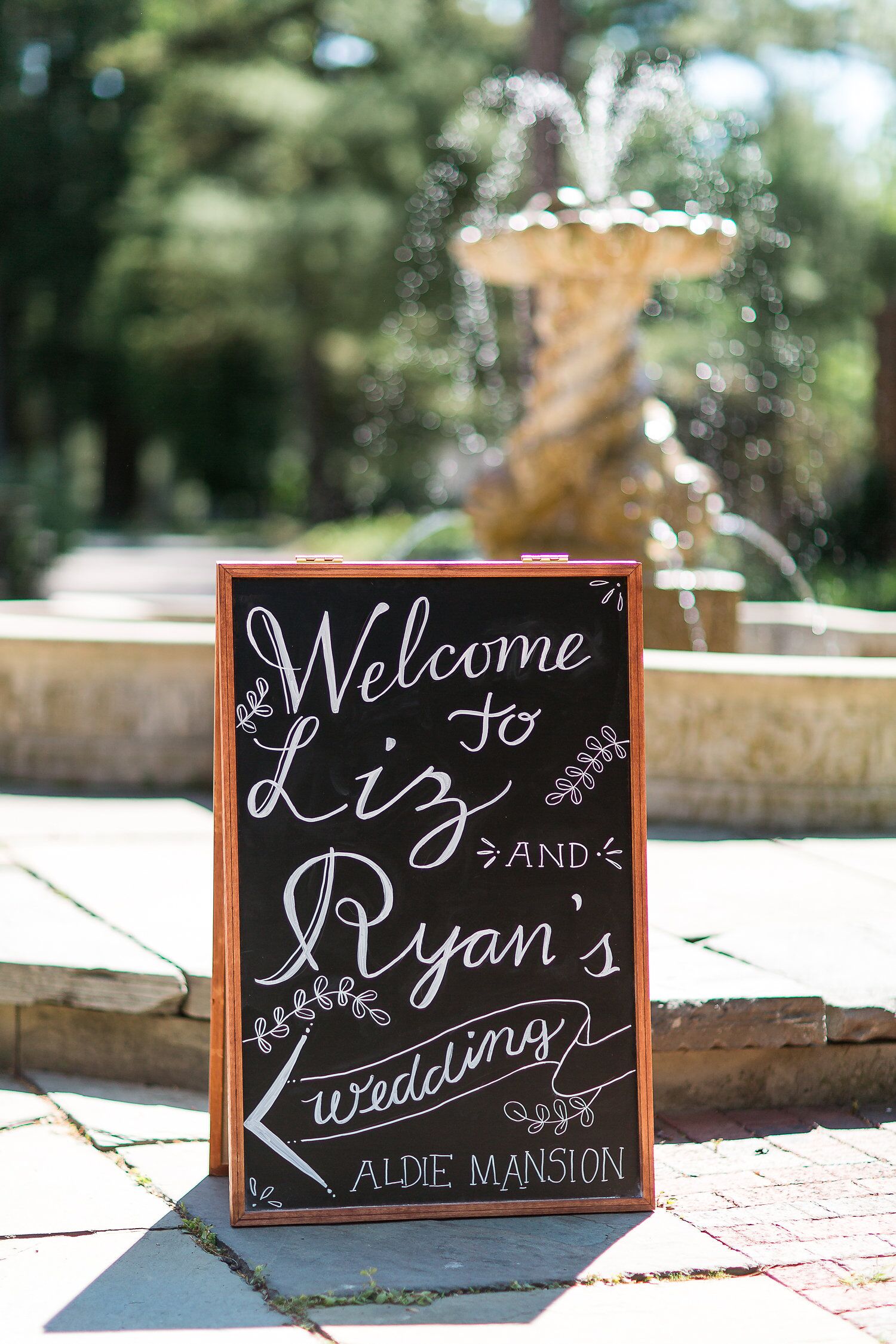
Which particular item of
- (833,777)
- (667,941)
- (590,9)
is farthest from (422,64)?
(667,941)

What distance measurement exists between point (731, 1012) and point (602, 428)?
4.70 m

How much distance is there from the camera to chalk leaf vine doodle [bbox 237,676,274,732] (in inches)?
109

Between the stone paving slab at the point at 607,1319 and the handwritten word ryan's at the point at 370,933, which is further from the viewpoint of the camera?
the handwritten word ryan's at the point at 370,933

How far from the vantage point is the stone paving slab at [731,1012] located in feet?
10.8

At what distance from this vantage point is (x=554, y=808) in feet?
9.36

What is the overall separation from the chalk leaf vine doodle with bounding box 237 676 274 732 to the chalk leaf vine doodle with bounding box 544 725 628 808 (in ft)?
1.85

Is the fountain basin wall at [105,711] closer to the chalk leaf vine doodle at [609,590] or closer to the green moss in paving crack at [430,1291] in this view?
the chalk leaf vine doodle at [609,590]

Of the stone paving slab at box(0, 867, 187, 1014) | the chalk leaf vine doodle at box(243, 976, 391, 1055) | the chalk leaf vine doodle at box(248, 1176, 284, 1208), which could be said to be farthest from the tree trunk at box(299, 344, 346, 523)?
the chalk leaf vine doodle at box(248, 1176, 284, 1208)

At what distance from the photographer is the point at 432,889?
2.81m

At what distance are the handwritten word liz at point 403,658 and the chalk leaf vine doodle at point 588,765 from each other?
147 mm

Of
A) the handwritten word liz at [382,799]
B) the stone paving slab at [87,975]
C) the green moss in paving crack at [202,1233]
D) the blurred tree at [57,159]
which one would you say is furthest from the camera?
the blurred tree at [57,159]

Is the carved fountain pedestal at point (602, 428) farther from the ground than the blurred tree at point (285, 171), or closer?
closer

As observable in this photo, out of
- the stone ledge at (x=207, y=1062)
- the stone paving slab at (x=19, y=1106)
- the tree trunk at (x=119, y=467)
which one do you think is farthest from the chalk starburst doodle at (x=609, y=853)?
the tree trunk at (x=119, y=467)

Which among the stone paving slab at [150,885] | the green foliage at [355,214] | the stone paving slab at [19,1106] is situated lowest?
the stone paving slab at [19,1106]
